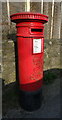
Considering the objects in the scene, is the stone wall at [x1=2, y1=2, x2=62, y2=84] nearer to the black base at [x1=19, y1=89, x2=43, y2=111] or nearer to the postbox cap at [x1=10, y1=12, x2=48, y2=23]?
the black base at [x1=19, y1=89, x2=43, y2=111]

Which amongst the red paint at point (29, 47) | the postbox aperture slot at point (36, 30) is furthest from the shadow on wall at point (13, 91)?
the postbox aperture slot at point (36, 30)

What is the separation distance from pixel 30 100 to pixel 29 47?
1021 mm

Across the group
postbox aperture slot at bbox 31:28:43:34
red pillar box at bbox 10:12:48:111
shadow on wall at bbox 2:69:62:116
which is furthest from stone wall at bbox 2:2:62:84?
postbox aperture slot at bbox 31:28:43:34

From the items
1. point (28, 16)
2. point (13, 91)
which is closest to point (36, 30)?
point (28, 16)

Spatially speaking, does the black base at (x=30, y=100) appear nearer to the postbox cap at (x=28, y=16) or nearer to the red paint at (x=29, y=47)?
the red paint at (x=29, y=47)

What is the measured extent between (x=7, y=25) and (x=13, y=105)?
1858 millimetres

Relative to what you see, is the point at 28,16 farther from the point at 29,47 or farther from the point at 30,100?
the point at 30,100

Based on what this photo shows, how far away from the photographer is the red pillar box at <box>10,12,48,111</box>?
173cm

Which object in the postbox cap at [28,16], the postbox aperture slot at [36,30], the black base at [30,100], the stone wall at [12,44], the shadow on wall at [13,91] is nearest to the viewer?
the postbox cap at [28,16]

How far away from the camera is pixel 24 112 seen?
2.12 metres

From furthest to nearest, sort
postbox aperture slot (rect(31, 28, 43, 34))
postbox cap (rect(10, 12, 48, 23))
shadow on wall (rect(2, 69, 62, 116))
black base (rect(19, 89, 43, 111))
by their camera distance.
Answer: shadow on wall (rect(2, 69, 62, 116)) < black base (rect(19, 89, 43, 111)) < postbox aperture slot (rect(31, 28, 43, 34)) < postbox cap (rect(10, 12, 48, 23))

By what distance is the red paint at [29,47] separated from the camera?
172 cm

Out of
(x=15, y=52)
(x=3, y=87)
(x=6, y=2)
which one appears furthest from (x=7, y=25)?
(x=3, y=87)

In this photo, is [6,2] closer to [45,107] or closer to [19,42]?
[19,42]
